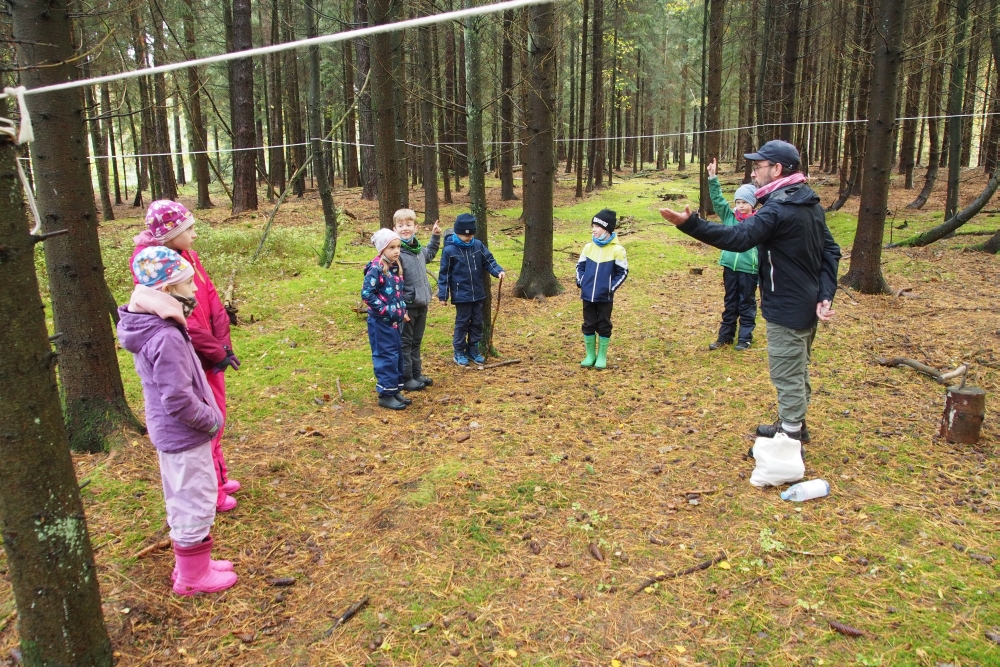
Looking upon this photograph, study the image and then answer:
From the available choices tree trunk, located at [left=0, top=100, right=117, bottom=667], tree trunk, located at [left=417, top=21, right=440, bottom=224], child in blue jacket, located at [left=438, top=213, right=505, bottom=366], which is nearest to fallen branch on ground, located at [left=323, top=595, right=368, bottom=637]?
tree trunk, located at [left=0, top=100, right=117, bottom=667]

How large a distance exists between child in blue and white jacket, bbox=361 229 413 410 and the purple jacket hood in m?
2.65

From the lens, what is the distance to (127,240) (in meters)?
13.7

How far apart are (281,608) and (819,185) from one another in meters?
25.1

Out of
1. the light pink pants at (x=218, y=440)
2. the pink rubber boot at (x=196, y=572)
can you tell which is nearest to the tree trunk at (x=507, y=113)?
the light pink pants at (x=218, y=440)

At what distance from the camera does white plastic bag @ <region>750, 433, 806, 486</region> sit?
169 inches

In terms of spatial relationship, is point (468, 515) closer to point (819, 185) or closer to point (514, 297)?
point (514, 297)

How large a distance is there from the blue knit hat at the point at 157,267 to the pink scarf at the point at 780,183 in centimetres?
392

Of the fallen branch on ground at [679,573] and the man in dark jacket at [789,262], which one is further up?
the man in dark jacket at [789,262]

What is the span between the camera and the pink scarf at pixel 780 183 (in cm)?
432

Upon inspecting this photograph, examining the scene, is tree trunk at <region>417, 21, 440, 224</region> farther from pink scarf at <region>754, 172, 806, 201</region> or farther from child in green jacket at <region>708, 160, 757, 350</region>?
pink scarf at <region>754, 172, 806, 201</region>

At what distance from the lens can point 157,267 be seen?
3045mm

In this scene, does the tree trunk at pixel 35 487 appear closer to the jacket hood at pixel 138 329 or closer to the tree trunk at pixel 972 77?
the jacket hood at pixel 138 329

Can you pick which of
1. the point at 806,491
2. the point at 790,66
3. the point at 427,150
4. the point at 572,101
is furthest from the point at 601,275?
the point at 572,101

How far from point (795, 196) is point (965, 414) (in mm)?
2317
